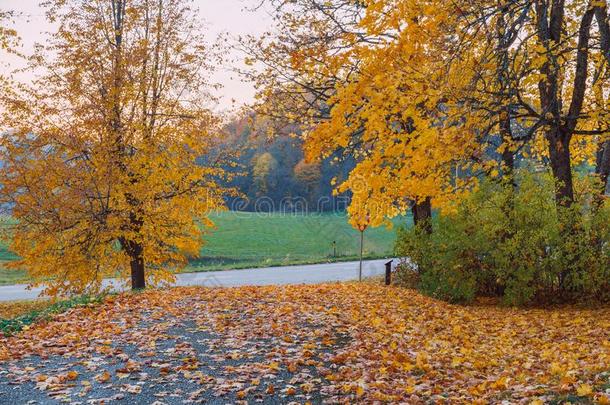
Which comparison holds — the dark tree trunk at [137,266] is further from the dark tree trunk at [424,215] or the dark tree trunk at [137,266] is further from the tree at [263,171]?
the tree at [263,171]

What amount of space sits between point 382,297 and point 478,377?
5.92 m

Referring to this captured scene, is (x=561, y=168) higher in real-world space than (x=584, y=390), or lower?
higher

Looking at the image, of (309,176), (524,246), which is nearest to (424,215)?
(524,246)

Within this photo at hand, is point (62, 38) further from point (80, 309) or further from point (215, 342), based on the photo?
point (215, 342)

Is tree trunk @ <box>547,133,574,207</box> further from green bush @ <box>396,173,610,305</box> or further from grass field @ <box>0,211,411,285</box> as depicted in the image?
grass field @ <box>0,211,411,285</box>

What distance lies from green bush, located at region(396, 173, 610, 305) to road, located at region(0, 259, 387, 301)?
306 inches

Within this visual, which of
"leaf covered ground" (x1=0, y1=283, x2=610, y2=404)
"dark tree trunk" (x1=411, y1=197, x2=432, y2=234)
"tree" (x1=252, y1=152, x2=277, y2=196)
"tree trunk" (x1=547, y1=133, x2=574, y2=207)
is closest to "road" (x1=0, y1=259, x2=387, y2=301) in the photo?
"dark tree trunk" (x1=411, y1=197, x2=432, y2=234)

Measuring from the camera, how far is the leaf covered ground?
237 inches

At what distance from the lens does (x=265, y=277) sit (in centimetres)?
2280

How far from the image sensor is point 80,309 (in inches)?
427

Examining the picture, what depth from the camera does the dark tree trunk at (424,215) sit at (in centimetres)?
1455

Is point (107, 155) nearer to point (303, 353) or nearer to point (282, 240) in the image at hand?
point (303, 353)

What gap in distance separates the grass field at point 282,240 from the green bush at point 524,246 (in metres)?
16.8

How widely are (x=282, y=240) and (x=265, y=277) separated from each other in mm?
19579
